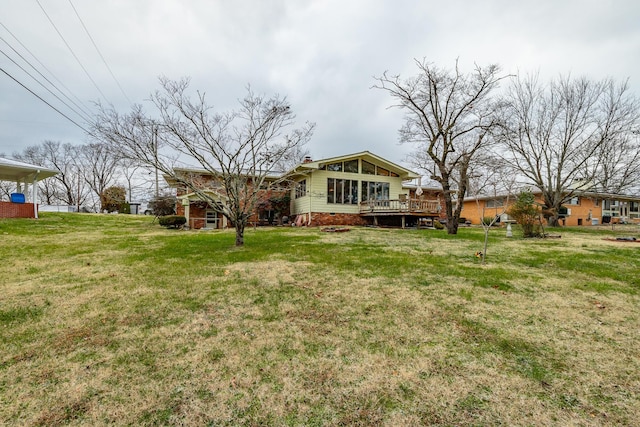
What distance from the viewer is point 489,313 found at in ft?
12.4

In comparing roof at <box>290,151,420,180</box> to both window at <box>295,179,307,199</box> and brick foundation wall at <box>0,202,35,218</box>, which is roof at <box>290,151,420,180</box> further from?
brick foundation wall at <box>0,202,35,218</box>

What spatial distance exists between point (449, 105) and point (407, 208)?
238 inches

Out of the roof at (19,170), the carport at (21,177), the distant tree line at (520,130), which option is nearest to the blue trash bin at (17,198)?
the carport at (21,177)

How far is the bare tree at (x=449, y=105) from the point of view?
44.8 ft

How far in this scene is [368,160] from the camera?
20.2 meters

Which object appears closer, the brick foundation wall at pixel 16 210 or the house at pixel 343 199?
the brick foundation wall at pixel 16 210

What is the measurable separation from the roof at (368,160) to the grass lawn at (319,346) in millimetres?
12747

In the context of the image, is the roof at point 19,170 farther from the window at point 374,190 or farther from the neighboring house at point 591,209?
the neighboring house at point 591,209

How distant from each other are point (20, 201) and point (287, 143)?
1717 cm

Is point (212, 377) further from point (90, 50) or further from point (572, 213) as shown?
point (572, 213)

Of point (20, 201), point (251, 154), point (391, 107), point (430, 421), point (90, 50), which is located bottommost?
point (430, 421)

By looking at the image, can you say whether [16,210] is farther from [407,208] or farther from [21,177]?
[407,208]

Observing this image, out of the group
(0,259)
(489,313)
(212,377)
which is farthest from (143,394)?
(0,259)

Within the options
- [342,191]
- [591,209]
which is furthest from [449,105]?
[591,209]
